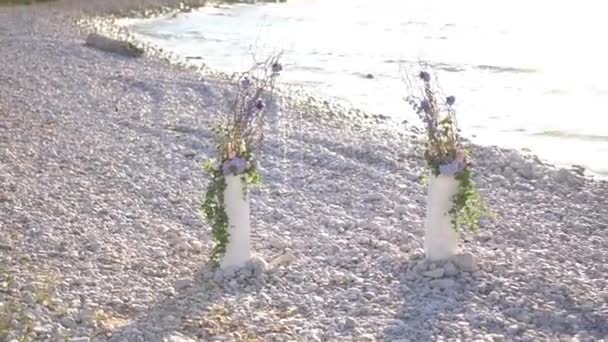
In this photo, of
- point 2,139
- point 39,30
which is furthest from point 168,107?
point 39,30

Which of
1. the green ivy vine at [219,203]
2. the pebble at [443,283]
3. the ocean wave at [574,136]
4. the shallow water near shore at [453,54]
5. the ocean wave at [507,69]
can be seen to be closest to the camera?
the pebble at [443,283]

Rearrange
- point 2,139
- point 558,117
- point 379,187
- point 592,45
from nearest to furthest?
point 379,187 < point 2,139 < point 558,117 < point 592,45

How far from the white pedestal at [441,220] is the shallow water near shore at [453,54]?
4707mm

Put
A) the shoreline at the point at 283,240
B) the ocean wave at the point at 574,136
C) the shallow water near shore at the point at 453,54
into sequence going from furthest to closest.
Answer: the shallow water near shore at the point at 453,54 < the ocean wave at the point at 574,136 < the shoreline at the point at 283,240

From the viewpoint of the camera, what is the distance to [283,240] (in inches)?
254

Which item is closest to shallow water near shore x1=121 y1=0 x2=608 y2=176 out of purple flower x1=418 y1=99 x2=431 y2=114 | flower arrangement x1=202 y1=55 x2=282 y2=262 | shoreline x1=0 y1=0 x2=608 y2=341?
shoreline x1=0 y1=0 x2=608 y2=341

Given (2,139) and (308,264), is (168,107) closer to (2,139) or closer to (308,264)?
(2,139)

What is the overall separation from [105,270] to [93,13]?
Result: 61.3 feet

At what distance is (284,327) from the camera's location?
16.4 feet

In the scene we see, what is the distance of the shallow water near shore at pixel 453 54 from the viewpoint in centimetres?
1280

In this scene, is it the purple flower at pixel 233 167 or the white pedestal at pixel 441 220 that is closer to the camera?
the purple flower at pixel 233 167

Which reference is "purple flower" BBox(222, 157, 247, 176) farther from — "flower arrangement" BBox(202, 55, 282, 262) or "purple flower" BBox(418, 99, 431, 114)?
"purple flower" BBox(418, 99, 431, 114)

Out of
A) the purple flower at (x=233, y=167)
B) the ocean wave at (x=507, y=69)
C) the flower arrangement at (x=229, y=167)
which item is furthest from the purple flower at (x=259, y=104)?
the ocean wave at (x=507, y=69)

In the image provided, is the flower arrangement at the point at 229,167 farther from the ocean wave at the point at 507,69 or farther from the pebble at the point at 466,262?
the ocean wave at the point at 507,69
